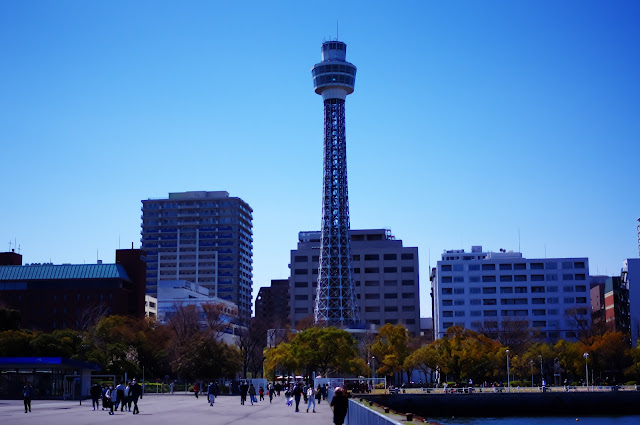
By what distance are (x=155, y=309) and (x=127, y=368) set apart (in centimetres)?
8129

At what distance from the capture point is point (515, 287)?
149500 millimetres

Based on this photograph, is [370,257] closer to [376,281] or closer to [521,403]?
Answer: [376,281]

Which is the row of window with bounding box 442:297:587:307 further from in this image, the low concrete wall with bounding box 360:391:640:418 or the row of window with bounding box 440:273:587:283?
the low concrete wall with bounding box 360:391:640:418

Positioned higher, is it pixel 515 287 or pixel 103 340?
pixel 515 287

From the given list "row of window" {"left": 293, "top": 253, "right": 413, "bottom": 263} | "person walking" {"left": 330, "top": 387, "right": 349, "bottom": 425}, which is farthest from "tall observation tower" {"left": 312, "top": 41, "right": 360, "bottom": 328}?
"person walking" {"left": 330, "top": 387, "right": 349, "bottom": 425}

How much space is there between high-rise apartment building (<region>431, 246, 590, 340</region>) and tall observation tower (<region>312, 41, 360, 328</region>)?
66.9 ft

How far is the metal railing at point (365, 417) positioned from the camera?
1785 centimetres

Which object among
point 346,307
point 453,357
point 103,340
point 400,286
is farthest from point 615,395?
point 400,286

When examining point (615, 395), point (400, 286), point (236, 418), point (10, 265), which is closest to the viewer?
point (236, 418)

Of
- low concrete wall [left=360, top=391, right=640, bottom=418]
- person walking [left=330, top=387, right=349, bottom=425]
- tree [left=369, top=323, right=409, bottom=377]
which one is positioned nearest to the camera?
person walking [left=330, top=387, right=349, bottom=425]

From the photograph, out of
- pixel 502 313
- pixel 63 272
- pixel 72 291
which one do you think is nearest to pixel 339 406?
pixel 72 291

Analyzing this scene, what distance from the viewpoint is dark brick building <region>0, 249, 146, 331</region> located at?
131m

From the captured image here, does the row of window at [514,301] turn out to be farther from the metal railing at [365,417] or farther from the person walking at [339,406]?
the person walking at [339,406]

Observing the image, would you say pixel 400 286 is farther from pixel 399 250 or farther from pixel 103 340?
pixel 103 340
